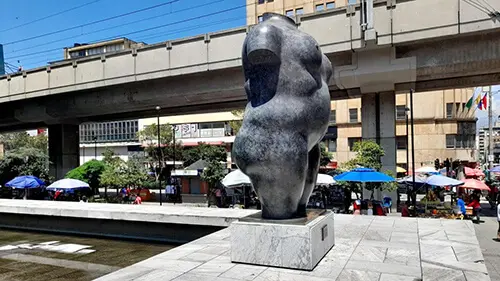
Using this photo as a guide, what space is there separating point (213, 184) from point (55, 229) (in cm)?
1002

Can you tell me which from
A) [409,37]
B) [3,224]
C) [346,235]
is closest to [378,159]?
[409,37]

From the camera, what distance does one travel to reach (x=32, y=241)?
11680 mm

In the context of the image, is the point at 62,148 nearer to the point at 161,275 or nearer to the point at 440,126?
the point at 161,275

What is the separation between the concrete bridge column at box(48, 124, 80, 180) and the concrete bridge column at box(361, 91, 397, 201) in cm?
2199

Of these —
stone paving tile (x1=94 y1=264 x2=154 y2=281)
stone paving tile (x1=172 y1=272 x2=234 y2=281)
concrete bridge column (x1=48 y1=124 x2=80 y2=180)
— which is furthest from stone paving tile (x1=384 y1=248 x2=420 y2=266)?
concrete bridge column (x1=48 y1=124 x2=80 y2=180)

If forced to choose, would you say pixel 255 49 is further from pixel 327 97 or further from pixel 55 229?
pixel 55 229

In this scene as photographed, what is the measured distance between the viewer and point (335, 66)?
18.2 m

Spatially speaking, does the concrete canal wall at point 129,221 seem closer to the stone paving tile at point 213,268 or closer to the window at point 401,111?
the stone paving tile at point 213,268

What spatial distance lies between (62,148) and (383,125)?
76.2 feet

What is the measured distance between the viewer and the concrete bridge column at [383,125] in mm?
19531

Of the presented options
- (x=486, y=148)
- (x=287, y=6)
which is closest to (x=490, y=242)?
(x=287, y=6)

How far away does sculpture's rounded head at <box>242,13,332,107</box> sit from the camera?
19.8 ft

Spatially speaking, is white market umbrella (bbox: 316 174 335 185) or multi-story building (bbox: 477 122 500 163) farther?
multi-story building (bbox: 477 122 500 163)

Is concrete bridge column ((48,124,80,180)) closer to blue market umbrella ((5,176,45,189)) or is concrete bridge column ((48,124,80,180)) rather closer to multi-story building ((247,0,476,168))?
blue market umbrella ((5,176,45,189))
